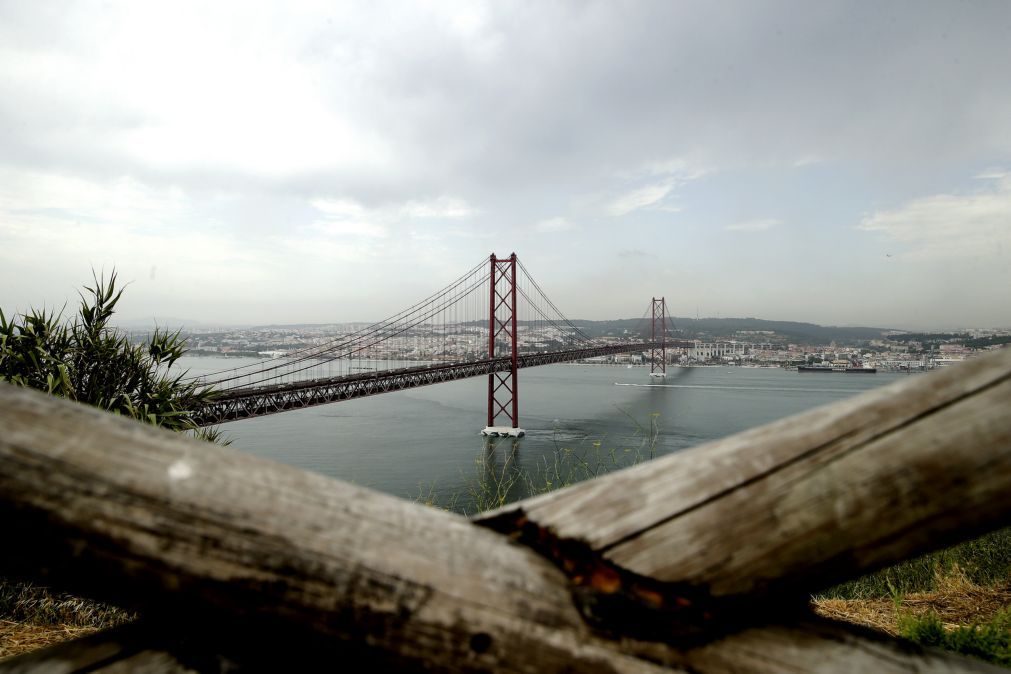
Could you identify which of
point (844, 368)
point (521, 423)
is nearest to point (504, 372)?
point (521, 423)

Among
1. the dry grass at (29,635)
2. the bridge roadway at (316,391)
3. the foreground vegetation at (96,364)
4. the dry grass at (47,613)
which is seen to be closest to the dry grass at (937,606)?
the dry grass at (29,635)

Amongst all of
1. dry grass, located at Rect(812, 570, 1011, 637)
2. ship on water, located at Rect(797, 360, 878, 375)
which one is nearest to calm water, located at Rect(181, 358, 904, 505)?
ship on water, located at Rect(797, 360, 878, 375)

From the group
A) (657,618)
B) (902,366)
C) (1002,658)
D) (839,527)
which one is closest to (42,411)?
(657,618)

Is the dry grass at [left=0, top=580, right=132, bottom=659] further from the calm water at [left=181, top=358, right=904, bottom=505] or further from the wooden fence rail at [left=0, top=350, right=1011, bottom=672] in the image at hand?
the calm water at [left=181, top=358, right=904, bottom=505]

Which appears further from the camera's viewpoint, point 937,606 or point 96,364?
point 96,364

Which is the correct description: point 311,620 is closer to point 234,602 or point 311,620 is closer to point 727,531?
point 234,602

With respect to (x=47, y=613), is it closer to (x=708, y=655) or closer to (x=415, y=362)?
(x=708, y=655)
